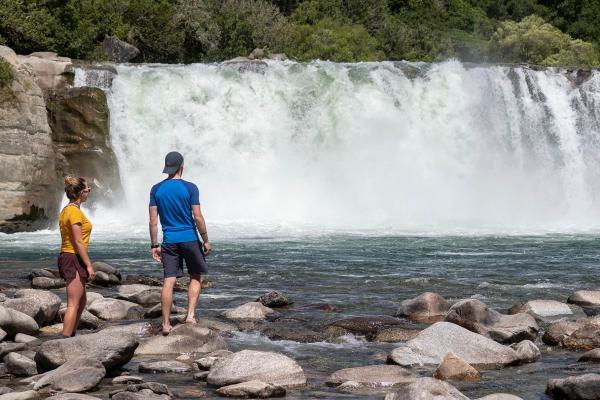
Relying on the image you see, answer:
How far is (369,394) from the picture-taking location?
8.02m

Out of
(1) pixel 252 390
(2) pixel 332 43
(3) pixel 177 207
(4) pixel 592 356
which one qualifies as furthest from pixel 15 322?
(2) pixel 332 43

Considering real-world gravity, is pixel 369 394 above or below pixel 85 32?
below

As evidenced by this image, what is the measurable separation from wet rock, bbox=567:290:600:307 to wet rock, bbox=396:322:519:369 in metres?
3.99

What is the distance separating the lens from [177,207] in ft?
32.1

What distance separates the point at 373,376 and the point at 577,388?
5.57 ft

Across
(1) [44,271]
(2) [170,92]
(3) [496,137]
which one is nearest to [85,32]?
(2) [170,92]

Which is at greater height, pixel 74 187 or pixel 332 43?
pixel 332 43

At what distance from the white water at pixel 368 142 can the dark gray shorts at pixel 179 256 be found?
61.6 feet

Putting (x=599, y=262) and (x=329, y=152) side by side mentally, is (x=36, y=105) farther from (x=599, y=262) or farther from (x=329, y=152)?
(x=599, y=262)

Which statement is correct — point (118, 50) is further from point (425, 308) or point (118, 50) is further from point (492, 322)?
point (492, 322)

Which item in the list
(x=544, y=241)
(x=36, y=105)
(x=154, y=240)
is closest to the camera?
(x=154, y=240)

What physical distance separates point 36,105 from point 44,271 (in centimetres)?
1258

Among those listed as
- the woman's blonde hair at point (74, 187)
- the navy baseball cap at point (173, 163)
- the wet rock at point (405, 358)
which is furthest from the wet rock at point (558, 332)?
the woman's blonde hair at point (74, 187)

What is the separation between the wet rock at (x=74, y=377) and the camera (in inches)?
307
